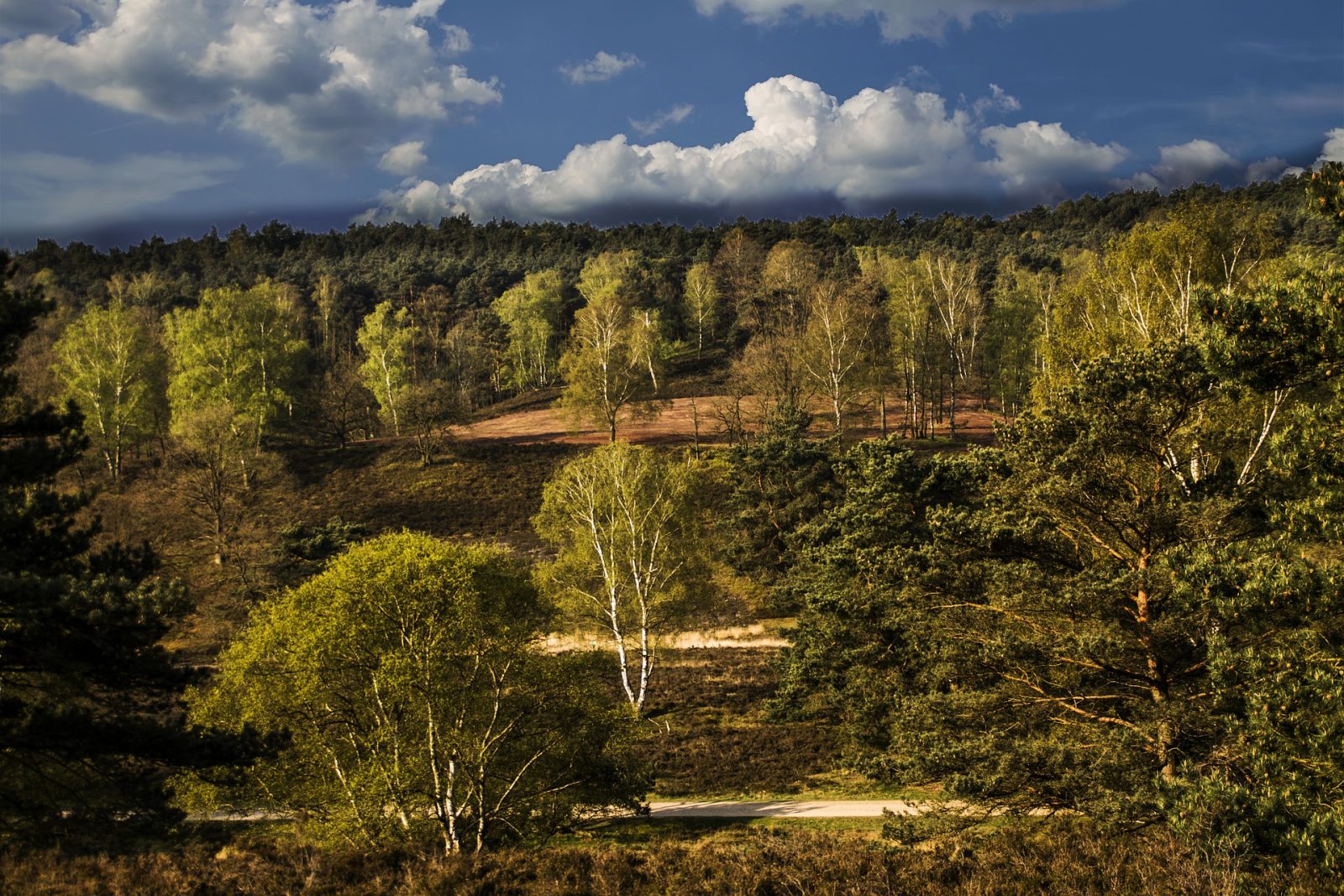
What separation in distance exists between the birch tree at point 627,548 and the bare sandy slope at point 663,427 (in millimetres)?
21994

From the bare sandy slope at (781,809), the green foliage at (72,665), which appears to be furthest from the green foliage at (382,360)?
the green foliage at (72,665)

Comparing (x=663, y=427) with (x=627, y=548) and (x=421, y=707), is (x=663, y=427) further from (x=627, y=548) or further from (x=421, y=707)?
(x=421, y=707)

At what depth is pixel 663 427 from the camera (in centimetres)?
6681

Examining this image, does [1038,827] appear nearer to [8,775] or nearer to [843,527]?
[843,527]

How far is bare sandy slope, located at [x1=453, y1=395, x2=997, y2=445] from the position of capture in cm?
6256

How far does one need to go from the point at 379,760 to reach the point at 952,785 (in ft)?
35.6

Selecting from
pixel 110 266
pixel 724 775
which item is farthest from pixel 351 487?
pixel 110 266

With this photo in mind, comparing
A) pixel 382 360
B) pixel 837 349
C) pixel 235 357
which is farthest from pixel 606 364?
pixel 235 357

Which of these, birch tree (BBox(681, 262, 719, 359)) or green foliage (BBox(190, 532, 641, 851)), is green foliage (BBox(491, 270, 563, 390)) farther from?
green foliage (BBox(190, 532, 641, 851))

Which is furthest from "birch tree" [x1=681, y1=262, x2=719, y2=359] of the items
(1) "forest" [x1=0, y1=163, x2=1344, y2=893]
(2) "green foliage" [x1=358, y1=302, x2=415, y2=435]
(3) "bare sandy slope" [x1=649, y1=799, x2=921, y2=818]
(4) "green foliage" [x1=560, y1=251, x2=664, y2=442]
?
(3) "bare sandy slope" [x1=649, y1=799, x2=921, y2=818]

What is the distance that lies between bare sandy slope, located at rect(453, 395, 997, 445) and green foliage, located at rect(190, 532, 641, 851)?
132ft

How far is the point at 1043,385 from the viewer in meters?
32.5

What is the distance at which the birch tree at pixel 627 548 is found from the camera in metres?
34.1

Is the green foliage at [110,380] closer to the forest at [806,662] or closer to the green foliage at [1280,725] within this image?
the forest at [806,662]
